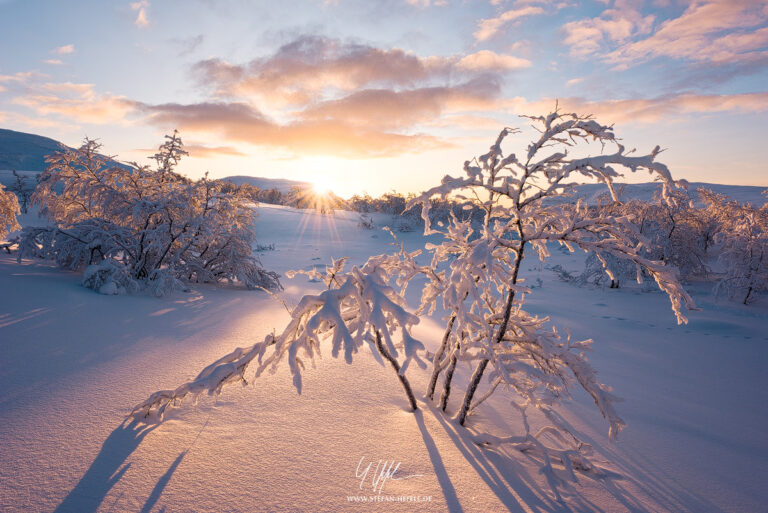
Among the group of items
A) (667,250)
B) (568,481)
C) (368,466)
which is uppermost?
(667,250)

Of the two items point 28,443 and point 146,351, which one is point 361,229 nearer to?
point 146,351

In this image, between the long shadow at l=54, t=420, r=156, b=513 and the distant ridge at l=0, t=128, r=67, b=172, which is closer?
the long shadow at l=54, t=420, r=156, b=513

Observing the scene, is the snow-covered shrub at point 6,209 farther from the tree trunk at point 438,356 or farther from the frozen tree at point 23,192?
the frozen tree at point 23,192

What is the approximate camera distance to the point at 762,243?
861 centimetres

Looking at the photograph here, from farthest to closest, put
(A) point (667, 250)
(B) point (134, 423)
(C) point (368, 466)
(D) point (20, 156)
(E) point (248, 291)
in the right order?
(D) point (20, 156) → (A) point (667, 250) → (E) point (248, 291) → (B) point (134, 423) → (C) point (368, 466)

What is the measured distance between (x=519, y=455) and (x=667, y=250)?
37.1 ft

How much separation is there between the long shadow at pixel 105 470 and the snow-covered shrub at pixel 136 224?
383cm

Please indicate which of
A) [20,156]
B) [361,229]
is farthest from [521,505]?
[20,156]

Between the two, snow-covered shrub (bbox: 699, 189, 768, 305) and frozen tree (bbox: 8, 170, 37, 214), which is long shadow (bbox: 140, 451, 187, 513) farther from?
frozen tree (bbox: 8, 170, 37, 214)

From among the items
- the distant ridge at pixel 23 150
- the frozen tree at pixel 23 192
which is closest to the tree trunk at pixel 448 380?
the frozen tree at pixel 23 192

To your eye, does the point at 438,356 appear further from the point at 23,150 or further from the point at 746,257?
the point at 23,150

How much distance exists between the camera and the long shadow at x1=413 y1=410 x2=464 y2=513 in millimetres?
1617

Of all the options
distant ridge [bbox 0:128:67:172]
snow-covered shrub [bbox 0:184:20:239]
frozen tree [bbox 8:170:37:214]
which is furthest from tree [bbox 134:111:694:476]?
distant ridge [bbox 0:128:67:172]

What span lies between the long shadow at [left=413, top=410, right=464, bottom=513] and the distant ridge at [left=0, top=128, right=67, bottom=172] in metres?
67.7
